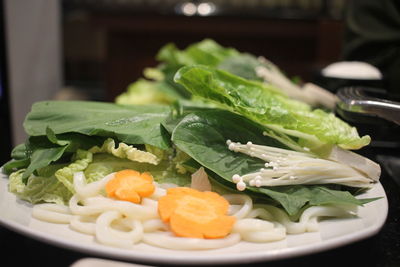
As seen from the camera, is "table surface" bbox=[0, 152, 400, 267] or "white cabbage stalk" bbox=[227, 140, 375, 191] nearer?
"table surface" bbox=[0, 152, 400, 267]

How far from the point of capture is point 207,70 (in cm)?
116

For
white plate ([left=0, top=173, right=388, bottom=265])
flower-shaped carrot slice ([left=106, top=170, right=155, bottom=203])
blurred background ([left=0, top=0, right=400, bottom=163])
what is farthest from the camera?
blurred background ([left=0, top=0, right=400, bottom=163])

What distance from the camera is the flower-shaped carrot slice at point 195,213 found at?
0.91m

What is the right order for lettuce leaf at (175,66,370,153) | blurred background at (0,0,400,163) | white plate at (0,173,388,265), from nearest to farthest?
1. white plate at (0,173,388,265)
2. lettuce leaf at (175,66,370,153)
3. blurred background at (0,0,400,163)

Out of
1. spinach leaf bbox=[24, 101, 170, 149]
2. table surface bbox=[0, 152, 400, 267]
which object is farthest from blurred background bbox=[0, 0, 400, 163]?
table surface bbox=[0, 152, 400, 267]

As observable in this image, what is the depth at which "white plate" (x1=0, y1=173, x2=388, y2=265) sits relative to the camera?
0.82 m

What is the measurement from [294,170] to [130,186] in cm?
35

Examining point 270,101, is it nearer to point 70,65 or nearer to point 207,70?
point 207,70

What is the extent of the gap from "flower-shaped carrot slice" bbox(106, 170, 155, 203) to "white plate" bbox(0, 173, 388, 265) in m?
0.12

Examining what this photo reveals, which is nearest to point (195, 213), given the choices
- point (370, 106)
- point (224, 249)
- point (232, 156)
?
point (224, 249)

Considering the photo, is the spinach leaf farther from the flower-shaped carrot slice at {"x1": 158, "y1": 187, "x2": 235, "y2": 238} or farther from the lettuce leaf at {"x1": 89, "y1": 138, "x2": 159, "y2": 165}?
the flower-shaped carrot slice at {"x1": 158, "y1": 187, "x2": 235, "y2": 238}

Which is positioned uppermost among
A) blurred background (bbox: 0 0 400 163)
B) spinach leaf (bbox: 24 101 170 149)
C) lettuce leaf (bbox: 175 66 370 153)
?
lettuce leaf (bbox: 175 66 370 153)

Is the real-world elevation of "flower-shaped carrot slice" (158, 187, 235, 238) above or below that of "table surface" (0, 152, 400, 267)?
above

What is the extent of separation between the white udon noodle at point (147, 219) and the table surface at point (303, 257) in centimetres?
5
